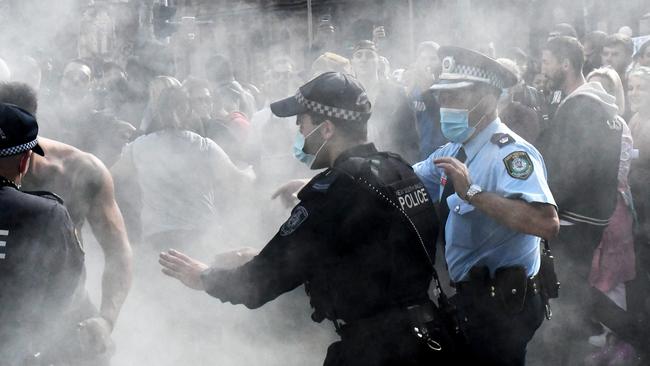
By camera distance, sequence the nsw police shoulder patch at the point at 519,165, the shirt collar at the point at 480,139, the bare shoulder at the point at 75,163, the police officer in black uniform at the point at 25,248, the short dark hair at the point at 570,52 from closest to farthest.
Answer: the police officer in black uniform at the point at 25,248, the bare shoulder at the point at 75,163, the nsw police shoulder patch at the point at 519,165, the shirt collar at the point at 480,139, the short dark hair at the point at 570,52

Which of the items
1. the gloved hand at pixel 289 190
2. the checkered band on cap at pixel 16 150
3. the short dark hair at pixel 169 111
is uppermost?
the checkered band on cap at pixel 16 150

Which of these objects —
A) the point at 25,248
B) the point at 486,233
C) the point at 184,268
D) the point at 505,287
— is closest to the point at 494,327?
the point at 505,287

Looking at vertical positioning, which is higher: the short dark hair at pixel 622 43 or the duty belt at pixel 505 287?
the duty belt at pixel 505 287

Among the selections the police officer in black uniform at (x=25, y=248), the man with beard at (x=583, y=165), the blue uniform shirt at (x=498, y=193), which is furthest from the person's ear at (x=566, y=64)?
the police officer in black uniform at (x=25, y=248)

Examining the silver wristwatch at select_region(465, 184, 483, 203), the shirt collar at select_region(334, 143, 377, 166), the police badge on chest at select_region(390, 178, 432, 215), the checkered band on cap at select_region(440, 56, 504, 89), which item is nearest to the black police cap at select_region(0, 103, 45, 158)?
the shirt collar at select_region(334, 143, 377, 166)

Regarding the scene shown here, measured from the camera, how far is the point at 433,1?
884 centimetres

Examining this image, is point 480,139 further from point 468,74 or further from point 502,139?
point 468,74

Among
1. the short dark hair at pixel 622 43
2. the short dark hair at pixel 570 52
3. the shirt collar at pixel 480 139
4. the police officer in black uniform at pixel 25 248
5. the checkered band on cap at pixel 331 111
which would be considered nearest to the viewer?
the police officer in black uniform at pixel 25 248

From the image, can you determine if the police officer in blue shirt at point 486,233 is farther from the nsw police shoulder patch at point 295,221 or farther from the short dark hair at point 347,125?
the nsw police shoulder patch at point 295,221

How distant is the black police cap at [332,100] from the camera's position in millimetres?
2998

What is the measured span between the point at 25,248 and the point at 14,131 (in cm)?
32

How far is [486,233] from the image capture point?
349 centimetres

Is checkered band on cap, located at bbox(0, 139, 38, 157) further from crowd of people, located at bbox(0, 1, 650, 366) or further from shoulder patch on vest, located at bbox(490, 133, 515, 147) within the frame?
shoulder patch on vest, located at bbox(490, 133, 515, 147)

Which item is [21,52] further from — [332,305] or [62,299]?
[332,305]
